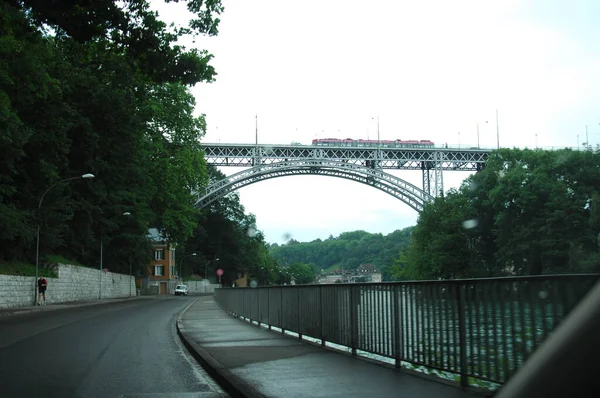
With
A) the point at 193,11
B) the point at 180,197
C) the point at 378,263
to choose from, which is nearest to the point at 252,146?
the point at 378,263

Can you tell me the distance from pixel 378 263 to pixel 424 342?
207ft

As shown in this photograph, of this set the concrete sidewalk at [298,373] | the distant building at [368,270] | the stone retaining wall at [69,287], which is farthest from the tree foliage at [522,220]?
the concrete sidewalk at [298,373]

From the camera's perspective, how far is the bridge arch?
79.2 metres

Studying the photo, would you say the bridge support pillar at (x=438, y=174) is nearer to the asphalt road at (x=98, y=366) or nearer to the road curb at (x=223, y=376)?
the asphalt road at (x=98, y=366)

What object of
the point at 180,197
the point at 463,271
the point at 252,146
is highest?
the point at 252,146

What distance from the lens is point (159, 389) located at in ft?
24.4

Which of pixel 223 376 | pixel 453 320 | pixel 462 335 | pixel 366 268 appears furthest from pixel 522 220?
pixel 223 376

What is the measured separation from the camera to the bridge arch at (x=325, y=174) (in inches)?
3120

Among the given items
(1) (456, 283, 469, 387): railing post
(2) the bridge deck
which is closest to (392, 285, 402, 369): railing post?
(1) (456, 283, 469, 387): railing post

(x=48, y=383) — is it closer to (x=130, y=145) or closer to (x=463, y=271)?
(x=130, y=145)

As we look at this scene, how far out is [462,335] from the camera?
6539mm

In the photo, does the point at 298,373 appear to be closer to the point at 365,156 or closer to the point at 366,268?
the point at 366,268

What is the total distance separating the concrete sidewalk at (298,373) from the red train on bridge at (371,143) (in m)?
73.8

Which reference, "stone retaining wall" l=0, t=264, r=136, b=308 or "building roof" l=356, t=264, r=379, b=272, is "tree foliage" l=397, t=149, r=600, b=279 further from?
"stone retaining wall" l=0, t=264, r=136, b=308
